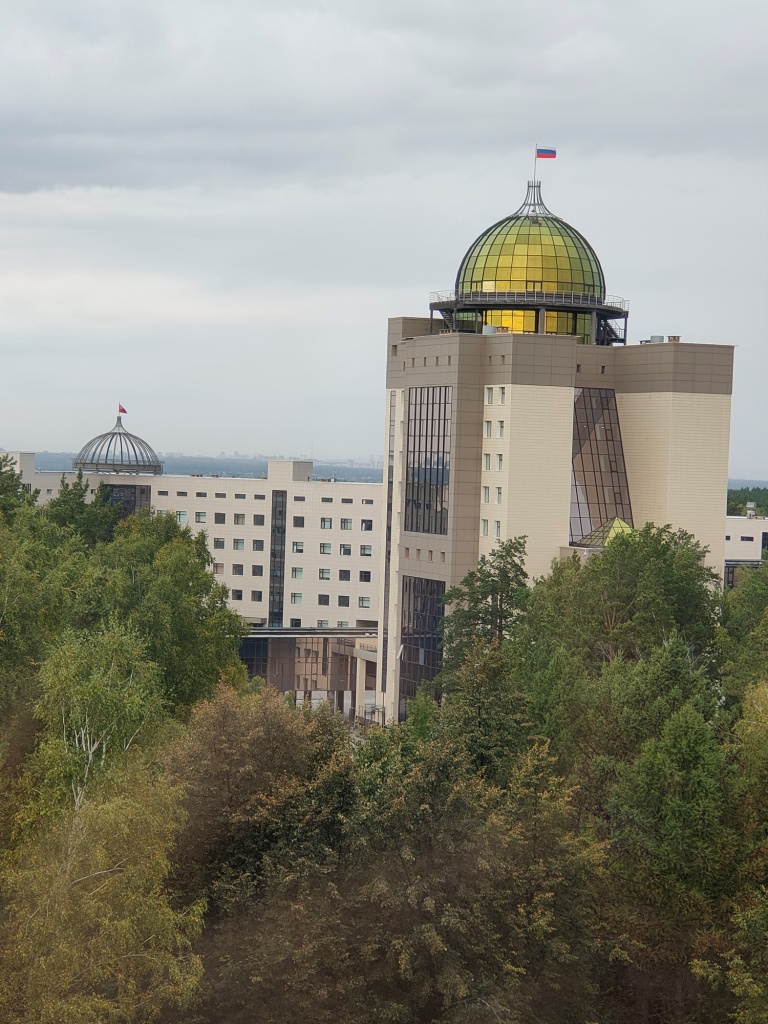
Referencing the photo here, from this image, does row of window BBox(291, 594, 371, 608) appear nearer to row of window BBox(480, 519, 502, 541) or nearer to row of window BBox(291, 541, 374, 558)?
row of window BBox(291, 541, 374, 558)

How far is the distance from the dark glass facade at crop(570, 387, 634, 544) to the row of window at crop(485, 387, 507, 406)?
4105 mm

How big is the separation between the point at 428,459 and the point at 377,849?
50382 millimetres

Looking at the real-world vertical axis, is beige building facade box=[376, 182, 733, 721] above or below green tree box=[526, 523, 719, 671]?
above

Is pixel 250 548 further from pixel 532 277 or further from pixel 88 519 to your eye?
pixel 532 277

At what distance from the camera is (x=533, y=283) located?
82812mm

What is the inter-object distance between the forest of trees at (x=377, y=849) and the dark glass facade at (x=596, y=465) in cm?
3456

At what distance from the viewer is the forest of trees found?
102ft

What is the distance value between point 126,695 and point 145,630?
58.5 ft

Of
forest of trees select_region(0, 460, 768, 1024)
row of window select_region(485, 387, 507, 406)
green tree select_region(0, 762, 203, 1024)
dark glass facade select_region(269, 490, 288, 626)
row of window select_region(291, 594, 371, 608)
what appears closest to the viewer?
green tree select_region(0, 762, 203, 1024)

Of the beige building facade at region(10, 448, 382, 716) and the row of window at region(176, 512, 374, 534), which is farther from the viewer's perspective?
the row of window at region(176, 512, 374, 534)

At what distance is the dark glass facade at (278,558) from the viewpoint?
423ft

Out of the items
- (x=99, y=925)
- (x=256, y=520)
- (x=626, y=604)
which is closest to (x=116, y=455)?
(x=256, y=520)

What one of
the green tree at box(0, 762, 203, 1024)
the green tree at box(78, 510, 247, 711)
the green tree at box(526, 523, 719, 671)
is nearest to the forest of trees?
the green tree at box(0, 762, 203, 1024)

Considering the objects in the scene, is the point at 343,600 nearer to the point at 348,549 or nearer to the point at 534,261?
the point at 348,549
